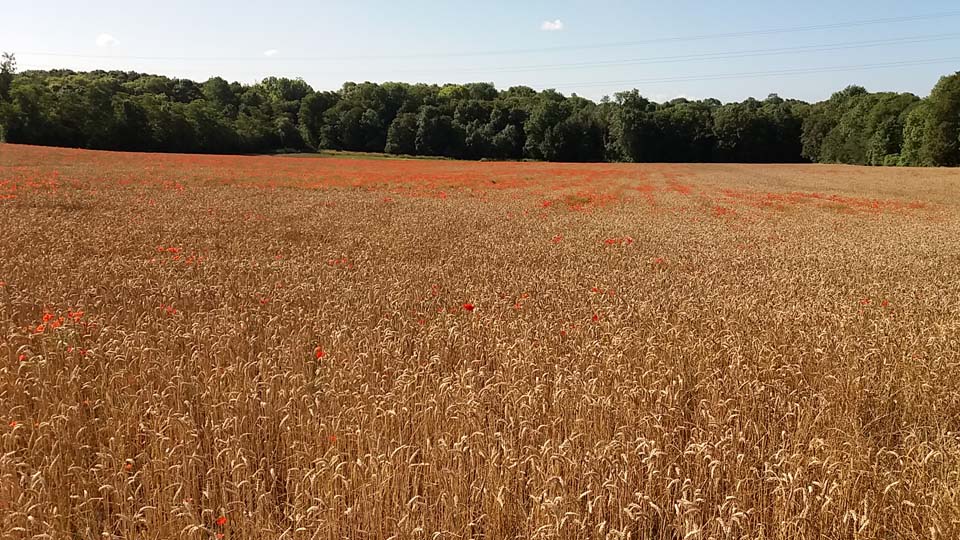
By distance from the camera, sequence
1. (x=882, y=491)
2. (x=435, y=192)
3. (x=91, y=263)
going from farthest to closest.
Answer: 1. (x=435, y=192)
2. (x=91, y=263)
3. (x=882, y=491)

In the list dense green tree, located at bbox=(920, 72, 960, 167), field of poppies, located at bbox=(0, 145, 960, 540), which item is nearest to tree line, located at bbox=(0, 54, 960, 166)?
dense green tree, located at bbox=(920, 72, 960, 167)

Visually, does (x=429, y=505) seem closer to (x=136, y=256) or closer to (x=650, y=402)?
(x=650, y=402)

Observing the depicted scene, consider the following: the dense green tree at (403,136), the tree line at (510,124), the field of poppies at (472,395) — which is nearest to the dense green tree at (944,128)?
the tree line at (510,124)

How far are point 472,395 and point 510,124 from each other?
95.9m

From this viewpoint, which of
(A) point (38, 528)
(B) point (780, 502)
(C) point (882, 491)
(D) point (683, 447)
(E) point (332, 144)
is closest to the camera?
(A) point (38, 528)

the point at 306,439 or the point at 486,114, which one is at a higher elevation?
the point at 486,114

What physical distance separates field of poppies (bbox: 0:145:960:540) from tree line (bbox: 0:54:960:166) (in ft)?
236

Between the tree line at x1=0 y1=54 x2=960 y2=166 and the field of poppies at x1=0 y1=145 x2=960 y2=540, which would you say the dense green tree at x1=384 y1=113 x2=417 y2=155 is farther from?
the field of poppies at x1=0 y1=145 x2=960 y2=540

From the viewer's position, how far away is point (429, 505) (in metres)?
3.36

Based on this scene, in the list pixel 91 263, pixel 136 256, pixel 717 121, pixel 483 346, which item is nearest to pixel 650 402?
pixel 483 346

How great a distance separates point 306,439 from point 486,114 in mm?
99598

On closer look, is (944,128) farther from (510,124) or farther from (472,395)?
(472,395)

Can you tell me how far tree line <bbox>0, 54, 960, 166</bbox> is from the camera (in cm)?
7056

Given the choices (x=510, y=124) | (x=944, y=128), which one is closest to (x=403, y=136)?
(x=510, y=124)
